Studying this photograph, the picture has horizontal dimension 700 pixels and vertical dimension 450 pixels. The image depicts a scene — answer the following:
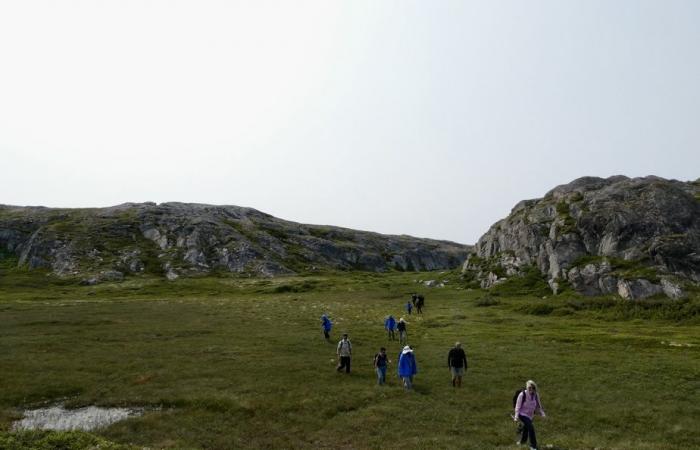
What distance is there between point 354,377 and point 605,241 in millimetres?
77420

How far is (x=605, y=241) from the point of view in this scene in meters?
92.9

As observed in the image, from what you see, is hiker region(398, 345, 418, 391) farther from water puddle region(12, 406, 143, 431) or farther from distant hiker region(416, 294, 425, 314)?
distant hiker region(416, 294, 425, 314)

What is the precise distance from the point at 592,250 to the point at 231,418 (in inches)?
3505

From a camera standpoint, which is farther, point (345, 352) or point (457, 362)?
point (345, 352)

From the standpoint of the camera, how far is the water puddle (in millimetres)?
25484

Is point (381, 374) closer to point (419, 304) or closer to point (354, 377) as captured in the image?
point (354, 377)

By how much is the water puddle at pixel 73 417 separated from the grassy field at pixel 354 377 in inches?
39.5

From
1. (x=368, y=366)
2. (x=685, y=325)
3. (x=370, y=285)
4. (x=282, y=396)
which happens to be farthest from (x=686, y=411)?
(x=370, y=285)

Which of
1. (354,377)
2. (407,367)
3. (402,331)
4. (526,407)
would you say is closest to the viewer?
(526,407)

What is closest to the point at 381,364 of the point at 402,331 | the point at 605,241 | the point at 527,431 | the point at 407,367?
the point at 407,367

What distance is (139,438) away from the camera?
23703mm

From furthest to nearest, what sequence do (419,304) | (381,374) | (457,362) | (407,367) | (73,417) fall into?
(419,304), (381,374), (457,362), (407,367), (73,417)

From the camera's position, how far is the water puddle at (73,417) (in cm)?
2548

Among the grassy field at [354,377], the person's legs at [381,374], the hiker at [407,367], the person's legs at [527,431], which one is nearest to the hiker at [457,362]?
the grassy field at [354,377]
